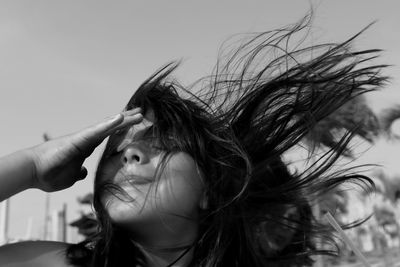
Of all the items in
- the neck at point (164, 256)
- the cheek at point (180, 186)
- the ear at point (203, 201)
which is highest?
the cheek at point (180, 186)

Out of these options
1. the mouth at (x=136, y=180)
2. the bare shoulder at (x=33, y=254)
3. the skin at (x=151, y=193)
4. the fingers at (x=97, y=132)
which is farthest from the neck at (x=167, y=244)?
the fingers at (x=97, y=132)

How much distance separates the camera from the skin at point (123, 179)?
2246 millimetres

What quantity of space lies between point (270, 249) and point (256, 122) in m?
0.84

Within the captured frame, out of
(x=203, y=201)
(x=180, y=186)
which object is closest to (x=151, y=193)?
(x=180, y=186)

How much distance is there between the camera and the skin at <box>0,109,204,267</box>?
7.37 ft

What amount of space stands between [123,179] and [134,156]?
0.12m

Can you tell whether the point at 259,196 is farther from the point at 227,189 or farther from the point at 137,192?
the point at 137,192

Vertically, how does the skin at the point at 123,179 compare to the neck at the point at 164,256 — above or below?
above

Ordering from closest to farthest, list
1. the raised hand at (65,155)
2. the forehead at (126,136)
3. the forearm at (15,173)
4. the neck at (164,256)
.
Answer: the forearm at (15,173), the raised hand at (65,155), the forehead at (126,136), the neck at (164,256)

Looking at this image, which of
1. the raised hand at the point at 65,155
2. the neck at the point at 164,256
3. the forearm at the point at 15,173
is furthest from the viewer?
the neck at the point at 164,256

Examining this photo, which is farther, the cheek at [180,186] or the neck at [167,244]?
the neck at [167,244]

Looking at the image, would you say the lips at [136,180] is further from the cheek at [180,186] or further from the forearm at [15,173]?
the forearm at [15,173]

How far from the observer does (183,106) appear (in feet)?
9.49

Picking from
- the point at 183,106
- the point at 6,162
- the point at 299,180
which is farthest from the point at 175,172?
the point at 299,180
